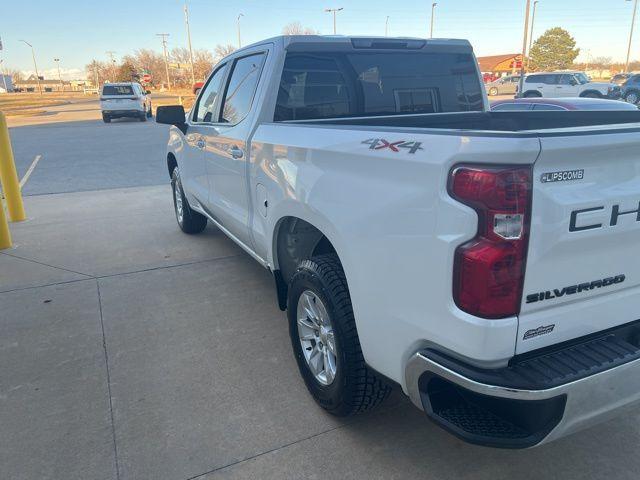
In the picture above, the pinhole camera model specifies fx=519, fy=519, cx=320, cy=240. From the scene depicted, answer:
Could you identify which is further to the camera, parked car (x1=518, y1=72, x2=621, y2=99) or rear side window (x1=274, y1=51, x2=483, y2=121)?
parked car (x1=518, y1=72, x2=621, y2=99)

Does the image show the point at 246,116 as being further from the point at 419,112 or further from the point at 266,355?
the point at 266,355

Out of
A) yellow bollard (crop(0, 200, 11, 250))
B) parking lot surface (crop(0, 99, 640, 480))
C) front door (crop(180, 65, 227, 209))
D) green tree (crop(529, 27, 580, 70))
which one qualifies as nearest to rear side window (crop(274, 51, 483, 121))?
front door (crop(180, 65, 227, 209))

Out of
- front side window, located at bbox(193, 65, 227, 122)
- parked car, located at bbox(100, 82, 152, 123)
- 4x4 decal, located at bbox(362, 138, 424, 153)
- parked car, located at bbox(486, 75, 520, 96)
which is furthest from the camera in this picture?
parked car, located at bbox(486, 75, 520, 96)

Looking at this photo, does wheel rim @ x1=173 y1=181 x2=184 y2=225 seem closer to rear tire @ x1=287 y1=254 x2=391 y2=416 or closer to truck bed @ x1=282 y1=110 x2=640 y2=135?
truck bed @ x1=282 y1=110 x2=640 y2=135

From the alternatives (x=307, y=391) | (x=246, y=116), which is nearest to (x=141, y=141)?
(x=246, y=116)

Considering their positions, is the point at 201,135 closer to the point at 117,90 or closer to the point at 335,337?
the point at 335,337

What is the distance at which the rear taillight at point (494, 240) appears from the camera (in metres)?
1.69

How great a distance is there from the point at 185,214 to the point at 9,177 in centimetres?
273

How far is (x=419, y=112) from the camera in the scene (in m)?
3.91

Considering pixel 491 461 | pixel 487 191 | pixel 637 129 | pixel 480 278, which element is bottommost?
pixel 491 461

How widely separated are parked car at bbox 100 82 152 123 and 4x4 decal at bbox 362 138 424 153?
87.5 ft

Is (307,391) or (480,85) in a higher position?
(480,85)

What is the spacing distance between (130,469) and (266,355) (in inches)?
47.9

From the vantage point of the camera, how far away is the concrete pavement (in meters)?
2.51
